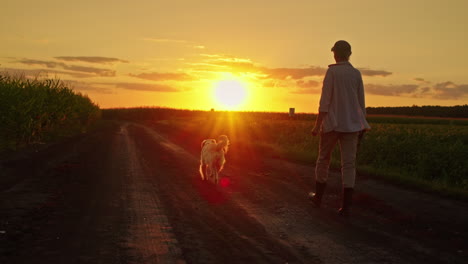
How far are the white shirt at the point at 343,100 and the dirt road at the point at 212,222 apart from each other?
1.46 meters

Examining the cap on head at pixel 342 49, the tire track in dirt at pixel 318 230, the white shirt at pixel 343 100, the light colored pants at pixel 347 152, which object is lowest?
the tire track in dirt at pixel 318 230

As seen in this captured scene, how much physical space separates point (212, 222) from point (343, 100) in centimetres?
283

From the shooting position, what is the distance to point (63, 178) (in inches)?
430

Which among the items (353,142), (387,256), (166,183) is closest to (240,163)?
(166,183)

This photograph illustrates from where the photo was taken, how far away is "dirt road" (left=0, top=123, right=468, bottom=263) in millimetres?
4902

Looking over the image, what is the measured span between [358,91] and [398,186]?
4.32 meters

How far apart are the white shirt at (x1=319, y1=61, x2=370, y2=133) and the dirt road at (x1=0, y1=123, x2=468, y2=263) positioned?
1.46m

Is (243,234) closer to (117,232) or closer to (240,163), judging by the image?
(117,232)

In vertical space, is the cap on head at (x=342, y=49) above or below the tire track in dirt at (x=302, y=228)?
above

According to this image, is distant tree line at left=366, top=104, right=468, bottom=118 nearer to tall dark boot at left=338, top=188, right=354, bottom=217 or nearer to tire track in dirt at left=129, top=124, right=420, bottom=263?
tire track in dirt at left=129, top=124, right=420, bottom=263

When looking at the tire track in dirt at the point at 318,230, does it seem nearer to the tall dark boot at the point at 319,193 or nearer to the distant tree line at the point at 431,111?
the tall dark boot at the point at 319,193

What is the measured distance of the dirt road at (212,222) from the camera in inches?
193

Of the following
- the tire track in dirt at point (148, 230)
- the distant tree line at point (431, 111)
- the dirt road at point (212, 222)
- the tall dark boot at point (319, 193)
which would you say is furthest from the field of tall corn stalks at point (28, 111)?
the distant tree line at point (431, 111)

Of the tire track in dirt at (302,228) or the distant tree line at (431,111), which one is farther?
the distant tree line at (431,111)
